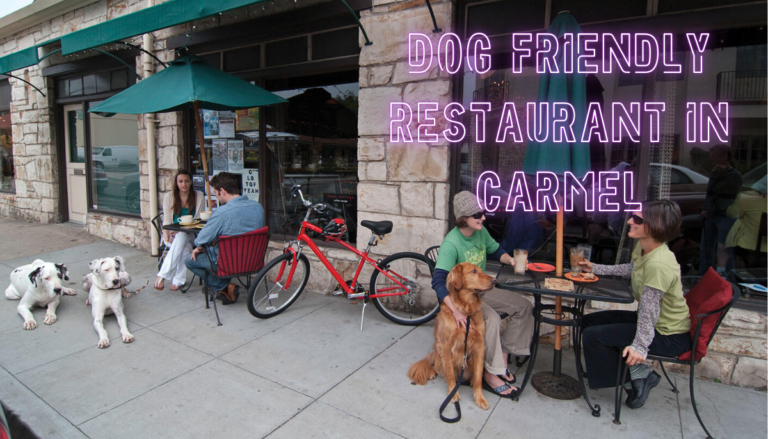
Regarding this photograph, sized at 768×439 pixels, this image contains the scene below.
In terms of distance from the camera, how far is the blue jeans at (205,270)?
4500mm

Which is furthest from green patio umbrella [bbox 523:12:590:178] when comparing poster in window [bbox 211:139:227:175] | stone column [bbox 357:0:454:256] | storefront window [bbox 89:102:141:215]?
storefront window [bbox 89:102:141:215]

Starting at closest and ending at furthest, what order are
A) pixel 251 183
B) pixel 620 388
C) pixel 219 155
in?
pixel 620 388 < pixel 251 183 < pixel 219 155

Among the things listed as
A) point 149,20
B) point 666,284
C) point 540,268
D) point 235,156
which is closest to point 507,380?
point 540,268

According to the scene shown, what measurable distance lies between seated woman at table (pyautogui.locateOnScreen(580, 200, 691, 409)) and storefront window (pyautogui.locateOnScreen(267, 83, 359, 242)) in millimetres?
3155

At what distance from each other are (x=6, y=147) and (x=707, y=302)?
1361 centimetres

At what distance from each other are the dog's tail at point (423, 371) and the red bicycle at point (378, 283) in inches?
41.4

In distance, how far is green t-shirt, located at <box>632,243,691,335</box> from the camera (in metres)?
2.54

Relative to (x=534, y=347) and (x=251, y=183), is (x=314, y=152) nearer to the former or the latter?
(x=251, y=183)

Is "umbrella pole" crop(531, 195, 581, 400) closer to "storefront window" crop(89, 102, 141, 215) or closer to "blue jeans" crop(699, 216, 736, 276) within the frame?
"blue jeans" crop(699, 216, 736, 276)

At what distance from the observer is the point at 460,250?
312 cm

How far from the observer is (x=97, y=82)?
25.8 ft

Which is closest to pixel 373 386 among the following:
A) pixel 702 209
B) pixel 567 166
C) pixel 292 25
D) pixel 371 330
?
pixel 371 330

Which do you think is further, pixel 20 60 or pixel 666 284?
pixel 20 60

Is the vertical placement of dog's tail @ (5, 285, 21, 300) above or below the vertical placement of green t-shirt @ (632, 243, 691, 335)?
below
